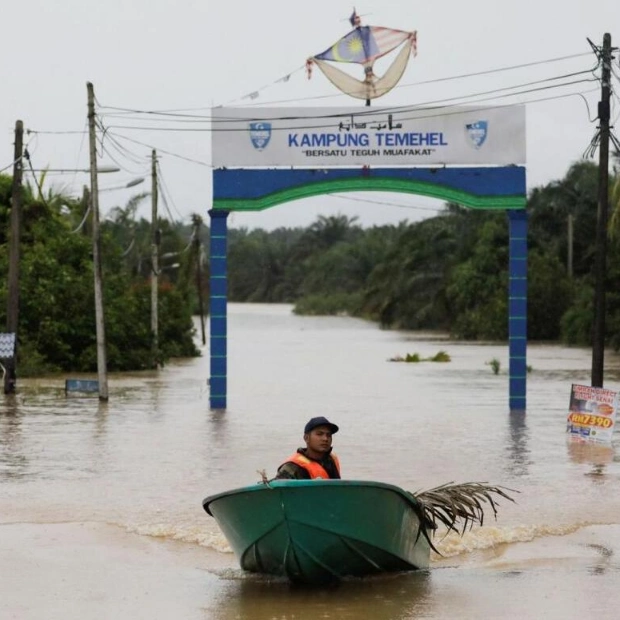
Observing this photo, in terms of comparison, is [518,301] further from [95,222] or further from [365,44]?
[95,222]

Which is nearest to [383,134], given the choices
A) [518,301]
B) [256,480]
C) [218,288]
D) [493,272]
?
[518,301]

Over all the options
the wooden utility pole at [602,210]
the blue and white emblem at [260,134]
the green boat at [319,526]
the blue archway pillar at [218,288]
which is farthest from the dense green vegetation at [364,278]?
the green boat at [319,526]

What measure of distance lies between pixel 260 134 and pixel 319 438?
54.4 feet

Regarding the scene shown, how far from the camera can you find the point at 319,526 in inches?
406

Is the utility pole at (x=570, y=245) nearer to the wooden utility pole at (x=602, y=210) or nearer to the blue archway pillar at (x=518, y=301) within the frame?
the blue archway pillar at (x=518, y=301)

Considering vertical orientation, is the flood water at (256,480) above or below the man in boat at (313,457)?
below

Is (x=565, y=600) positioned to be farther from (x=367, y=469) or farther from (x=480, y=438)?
(x=480, y=438)

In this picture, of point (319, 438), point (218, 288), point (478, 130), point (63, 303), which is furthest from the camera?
point (63, 303)

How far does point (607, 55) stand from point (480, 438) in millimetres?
6680

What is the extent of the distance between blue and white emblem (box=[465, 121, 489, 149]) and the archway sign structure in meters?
0.02

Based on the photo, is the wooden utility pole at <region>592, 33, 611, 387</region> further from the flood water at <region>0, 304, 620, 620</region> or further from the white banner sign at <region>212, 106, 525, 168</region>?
the white banner sign at <region>212, 106, 525, 168</region>

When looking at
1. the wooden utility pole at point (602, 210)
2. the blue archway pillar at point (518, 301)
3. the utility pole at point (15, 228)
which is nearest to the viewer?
the wooden utility pole at point (602, 210)

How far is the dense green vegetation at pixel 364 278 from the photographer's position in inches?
1610

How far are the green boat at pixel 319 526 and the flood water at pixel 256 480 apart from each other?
161 mm
